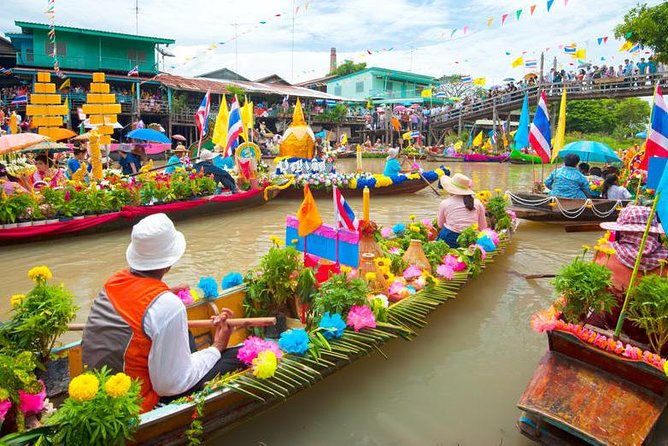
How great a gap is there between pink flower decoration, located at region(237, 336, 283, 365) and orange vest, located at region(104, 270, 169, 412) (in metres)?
0.66

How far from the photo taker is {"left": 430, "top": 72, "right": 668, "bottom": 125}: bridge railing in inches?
891

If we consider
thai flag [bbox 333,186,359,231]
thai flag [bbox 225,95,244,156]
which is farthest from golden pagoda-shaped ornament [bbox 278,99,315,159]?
thai flag [bbox 333,186,359,231]

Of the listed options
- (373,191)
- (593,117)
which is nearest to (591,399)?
(373,191)

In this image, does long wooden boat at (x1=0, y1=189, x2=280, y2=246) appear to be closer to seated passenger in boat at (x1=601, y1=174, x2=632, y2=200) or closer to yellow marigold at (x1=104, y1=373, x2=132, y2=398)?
yellow marigold at (x1=104, y1=373, x2=132, y2=398)

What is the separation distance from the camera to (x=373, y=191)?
1398 centimetres

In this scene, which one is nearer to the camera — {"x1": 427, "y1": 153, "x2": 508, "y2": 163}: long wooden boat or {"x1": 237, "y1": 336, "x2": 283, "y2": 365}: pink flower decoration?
{"x1": 237, "y1": 336, "x2": 283, "y2": 365}: pink flower decoration

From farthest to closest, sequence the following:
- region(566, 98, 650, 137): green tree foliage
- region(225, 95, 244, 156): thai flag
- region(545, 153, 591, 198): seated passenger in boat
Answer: region(566, 98, 650, 137): green tree foliage < region(225, 95, 244, 156): thai flag < region(545, 153, 591, 198): seated passenger in boat

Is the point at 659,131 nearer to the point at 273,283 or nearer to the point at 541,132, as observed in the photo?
the point at 273,283

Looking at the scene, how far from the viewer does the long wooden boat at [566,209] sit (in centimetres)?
929

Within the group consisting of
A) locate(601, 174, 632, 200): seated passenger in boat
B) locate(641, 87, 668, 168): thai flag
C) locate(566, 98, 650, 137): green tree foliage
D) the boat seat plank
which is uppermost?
locate(566, 98, 650, 137): green tree foliage

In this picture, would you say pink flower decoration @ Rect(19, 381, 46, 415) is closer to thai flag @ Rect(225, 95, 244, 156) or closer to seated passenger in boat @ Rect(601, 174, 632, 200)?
thai flag @ Rect(225, 95, 244, 156)

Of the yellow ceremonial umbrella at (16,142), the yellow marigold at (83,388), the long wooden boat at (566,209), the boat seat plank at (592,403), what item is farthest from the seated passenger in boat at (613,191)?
the yellow ceremonial umbrella at (16,142)

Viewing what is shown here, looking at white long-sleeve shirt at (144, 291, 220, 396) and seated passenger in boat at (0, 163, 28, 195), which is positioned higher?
seated passenger in boat at (0, 163, 28, 195)

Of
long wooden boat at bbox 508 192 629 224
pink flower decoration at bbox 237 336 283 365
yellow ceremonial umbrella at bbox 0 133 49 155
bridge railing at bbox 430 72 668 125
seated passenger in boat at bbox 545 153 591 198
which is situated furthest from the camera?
Answer: bridge railing at bbox 430 72 668 125
